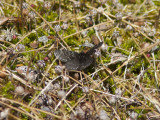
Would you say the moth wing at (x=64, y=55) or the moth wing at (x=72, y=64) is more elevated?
the moth wing at (x=64, y=55)

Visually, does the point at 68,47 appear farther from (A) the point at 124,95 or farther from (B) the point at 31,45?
(A) the point at 124,95

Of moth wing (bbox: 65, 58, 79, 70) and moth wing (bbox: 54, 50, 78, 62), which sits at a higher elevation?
moth wing (bbox: 54, 50, 78, 62)

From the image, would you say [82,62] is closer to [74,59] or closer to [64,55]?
[74,59]

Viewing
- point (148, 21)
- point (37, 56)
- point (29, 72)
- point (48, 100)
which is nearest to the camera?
point (48, 100)

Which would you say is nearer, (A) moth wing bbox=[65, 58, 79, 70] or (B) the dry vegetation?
(B) the dry vegetation

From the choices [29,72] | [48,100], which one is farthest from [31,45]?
[48,100]
